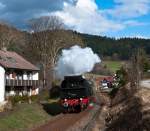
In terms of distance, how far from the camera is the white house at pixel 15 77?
213 ft

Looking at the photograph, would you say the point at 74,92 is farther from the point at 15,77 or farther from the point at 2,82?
the point at 15,77

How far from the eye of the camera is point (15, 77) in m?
72.6

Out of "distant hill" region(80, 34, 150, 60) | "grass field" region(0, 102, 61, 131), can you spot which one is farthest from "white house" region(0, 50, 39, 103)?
"distant hill" region(80, 34, 150, 60)

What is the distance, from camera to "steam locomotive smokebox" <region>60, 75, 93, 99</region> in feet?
148

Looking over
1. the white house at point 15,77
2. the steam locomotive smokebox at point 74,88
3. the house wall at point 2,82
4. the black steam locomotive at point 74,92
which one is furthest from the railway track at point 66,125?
the white house at point 15,77

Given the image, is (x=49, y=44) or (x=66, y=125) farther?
(x=49, y=44)

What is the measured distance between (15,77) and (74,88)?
29367mm

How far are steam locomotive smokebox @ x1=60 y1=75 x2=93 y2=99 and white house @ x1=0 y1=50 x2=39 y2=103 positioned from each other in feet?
59.8

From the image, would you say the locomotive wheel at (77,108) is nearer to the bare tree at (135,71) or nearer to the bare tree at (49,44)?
the bare tree at (135,71)

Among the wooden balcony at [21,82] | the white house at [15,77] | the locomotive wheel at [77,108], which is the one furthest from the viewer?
the wooden balcony at [21,82]

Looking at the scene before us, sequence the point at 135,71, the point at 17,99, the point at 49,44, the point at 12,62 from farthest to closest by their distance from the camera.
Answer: the point at 49,44 → the point at 12,62 → the point at 135,71 → the point at 17,99

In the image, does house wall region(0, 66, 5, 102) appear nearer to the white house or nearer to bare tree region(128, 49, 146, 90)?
the white house

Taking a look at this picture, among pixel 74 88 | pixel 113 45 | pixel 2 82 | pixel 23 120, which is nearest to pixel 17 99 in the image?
pixel 2 82

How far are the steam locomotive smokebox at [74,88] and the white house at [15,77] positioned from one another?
18.2m
